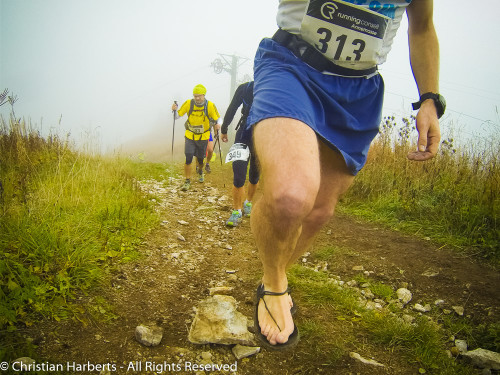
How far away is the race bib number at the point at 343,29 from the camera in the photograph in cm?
144

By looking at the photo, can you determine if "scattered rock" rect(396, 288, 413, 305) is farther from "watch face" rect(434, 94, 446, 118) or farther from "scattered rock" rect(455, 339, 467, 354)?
"watch face" rect(434, 94, 446, 118)

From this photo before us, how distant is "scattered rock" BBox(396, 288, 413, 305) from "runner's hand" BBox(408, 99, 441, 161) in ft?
4.02

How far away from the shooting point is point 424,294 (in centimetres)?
232

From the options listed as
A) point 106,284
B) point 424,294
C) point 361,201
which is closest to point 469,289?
point 424,294

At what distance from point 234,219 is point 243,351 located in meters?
2.30

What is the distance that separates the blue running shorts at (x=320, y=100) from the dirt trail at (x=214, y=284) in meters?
1.18

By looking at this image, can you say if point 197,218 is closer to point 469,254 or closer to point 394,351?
point 394,351

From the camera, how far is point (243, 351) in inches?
62.5

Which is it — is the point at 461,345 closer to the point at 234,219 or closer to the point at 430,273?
the point at 430,273

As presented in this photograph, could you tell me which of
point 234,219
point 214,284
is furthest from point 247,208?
point 214,284

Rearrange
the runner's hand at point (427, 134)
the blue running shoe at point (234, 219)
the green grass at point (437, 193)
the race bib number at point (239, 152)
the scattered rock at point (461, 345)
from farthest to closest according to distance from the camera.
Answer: the blue running shoe at point (234, 219)
the green grass at point (437, 193)
the race bib number at point (239, 152)
the scattered rock at point (461, 345)
the runner's hand at point (427, 134)

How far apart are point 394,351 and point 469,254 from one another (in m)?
1.87

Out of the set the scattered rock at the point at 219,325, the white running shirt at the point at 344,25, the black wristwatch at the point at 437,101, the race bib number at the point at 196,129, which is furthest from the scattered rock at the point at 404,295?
the race bib number at the point at 196,129

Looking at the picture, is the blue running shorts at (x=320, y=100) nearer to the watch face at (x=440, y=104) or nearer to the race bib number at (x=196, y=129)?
the watch face at (x=440, y=104)
